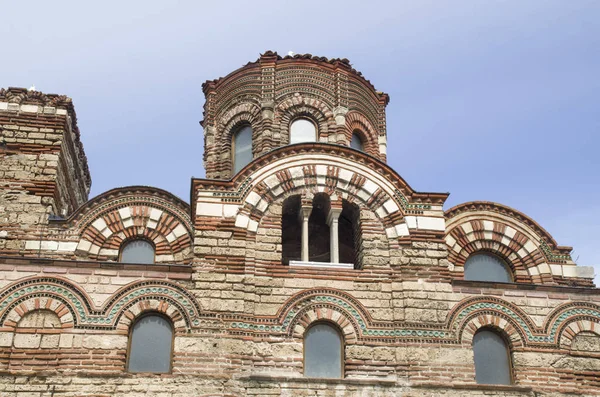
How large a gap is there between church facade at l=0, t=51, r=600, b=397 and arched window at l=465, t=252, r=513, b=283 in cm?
3

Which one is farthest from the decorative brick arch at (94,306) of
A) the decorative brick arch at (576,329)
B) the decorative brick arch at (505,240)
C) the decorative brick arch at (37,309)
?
the decorative brick arch at (576,329)

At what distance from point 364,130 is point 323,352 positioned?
27.1 ft

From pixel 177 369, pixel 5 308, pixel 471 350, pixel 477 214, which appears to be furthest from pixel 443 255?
pixel 5 308

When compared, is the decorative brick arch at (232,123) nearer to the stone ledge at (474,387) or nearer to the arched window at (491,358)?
the arched window at (491,358)

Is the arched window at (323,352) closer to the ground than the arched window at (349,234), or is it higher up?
closer to the ground

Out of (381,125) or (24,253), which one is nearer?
(24,253)

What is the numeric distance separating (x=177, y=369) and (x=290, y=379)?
207cm

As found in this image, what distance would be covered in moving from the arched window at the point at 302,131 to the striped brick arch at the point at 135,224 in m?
3.82

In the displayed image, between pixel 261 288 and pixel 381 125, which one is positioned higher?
pixel 381 125

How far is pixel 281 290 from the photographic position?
14773 mm

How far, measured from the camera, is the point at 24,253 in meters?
16.9

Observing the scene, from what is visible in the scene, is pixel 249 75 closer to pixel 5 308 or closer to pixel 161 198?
pixel 161 198

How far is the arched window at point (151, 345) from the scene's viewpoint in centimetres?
1394

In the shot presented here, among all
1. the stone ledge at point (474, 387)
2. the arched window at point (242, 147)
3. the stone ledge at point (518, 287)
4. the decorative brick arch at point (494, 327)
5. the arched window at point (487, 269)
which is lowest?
the stone ledge at point (474, 387)
